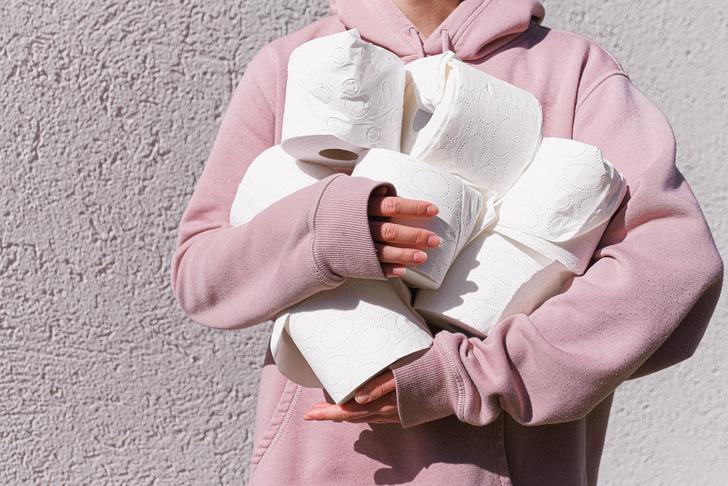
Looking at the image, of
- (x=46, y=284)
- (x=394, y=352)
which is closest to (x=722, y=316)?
(x=394, y=352)

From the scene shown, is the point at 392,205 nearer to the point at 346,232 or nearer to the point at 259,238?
the point at 346,232

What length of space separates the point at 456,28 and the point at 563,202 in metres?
0.33

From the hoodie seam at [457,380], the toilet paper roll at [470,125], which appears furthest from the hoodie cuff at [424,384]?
the toilet paper roll at [470,125]

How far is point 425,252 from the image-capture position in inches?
38.2

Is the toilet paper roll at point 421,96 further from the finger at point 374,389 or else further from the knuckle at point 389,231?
the finger at point 374,389

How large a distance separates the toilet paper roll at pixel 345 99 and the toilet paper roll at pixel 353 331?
156mm

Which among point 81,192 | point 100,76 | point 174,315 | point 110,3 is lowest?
point 174,315

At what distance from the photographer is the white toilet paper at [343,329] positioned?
0.98m

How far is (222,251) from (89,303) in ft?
2.63

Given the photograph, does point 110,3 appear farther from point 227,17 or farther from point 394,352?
point 394,352

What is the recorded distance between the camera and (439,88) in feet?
3.50

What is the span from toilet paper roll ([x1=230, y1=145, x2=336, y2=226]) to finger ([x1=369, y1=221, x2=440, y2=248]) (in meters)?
0.13

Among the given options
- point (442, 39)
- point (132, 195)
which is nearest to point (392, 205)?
point (442, 39)

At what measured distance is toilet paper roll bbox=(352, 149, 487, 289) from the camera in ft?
3.28
